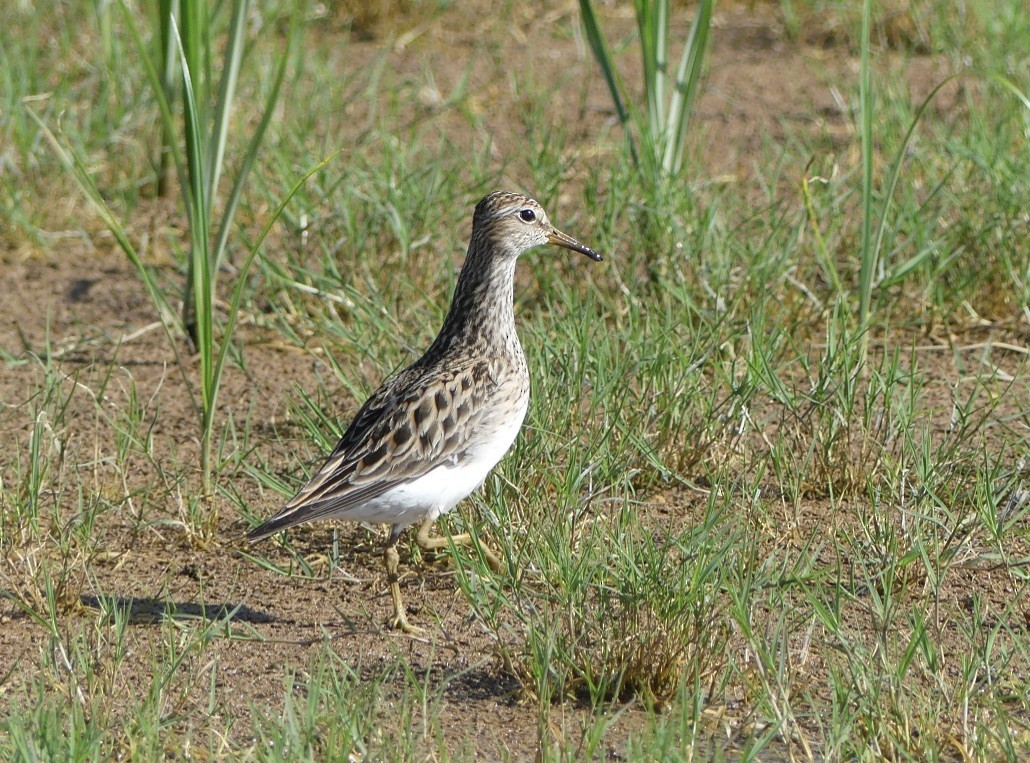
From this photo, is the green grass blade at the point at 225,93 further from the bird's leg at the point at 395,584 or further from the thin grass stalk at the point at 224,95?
the bird's leg at the point at 395,584

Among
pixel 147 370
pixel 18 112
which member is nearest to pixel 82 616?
pixel 147 370

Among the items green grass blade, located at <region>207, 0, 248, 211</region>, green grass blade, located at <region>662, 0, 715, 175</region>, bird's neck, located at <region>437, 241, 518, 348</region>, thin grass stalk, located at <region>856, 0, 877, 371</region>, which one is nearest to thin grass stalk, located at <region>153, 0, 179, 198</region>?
green grass blade, located at <region>207, 0, 248, 211</region>

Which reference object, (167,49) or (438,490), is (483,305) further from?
(167,49)

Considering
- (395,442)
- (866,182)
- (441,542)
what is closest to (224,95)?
(395,442)

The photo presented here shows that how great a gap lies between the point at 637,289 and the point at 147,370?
204 centimetres

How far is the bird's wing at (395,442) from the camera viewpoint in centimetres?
471

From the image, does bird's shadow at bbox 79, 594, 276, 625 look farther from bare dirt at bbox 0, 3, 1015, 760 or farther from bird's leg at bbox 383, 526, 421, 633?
bird's leg at bbox 383, 526, 421, 633

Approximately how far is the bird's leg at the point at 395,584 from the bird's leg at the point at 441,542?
0.38ft

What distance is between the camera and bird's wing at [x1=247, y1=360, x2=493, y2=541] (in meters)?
4.71

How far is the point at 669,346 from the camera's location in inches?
230

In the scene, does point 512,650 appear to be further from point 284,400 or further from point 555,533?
point 284,400

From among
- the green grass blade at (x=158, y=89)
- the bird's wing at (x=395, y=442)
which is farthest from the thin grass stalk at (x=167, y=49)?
the bird's wing at (x=395, y=442)

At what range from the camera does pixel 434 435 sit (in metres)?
4.89

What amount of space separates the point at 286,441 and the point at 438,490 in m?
1.31
